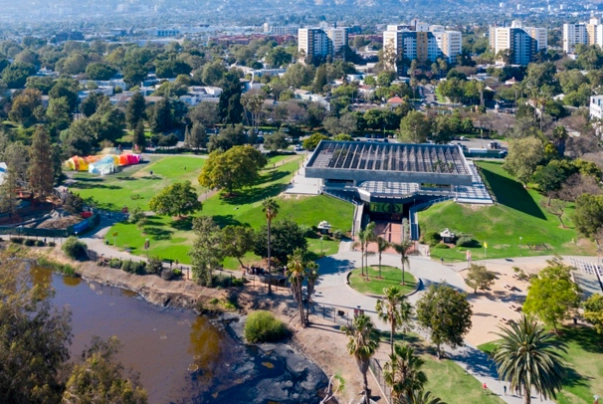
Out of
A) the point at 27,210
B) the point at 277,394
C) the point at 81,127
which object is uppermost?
the point at 81,127

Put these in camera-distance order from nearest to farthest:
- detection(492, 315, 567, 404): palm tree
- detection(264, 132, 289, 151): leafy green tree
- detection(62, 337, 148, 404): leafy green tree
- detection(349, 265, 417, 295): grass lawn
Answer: detection(62, 337, 148, 404): leafy green tree, detection(492, 315, 567, 404): palm tree, detection(349, 265, 417, 295): grass lawn, detection(264, 132, 289, 151): leafy green tree

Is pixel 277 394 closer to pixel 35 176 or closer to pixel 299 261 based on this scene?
pixel 299 261

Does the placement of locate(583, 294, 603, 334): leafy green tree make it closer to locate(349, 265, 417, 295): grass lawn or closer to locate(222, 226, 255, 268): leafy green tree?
locate(349, 265, 417, 295): grass lawn

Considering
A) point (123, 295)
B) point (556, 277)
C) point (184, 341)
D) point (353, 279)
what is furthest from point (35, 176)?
point (556, 277)

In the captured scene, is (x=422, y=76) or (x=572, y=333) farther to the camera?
(x=422, y=76)

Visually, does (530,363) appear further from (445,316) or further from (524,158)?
(524,158)

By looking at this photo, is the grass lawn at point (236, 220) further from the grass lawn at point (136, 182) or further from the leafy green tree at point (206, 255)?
the grass lawn at point (136, 182)

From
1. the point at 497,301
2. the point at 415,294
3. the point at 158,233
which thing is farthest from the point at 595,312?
the point at 158,233

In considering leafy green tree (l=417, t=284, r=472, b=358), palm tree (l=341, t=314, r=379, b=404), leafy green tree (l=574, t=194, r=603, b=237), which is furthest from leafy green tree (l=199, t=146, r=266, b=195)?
palm tree (l=341, t=314, r=379, b=404)
